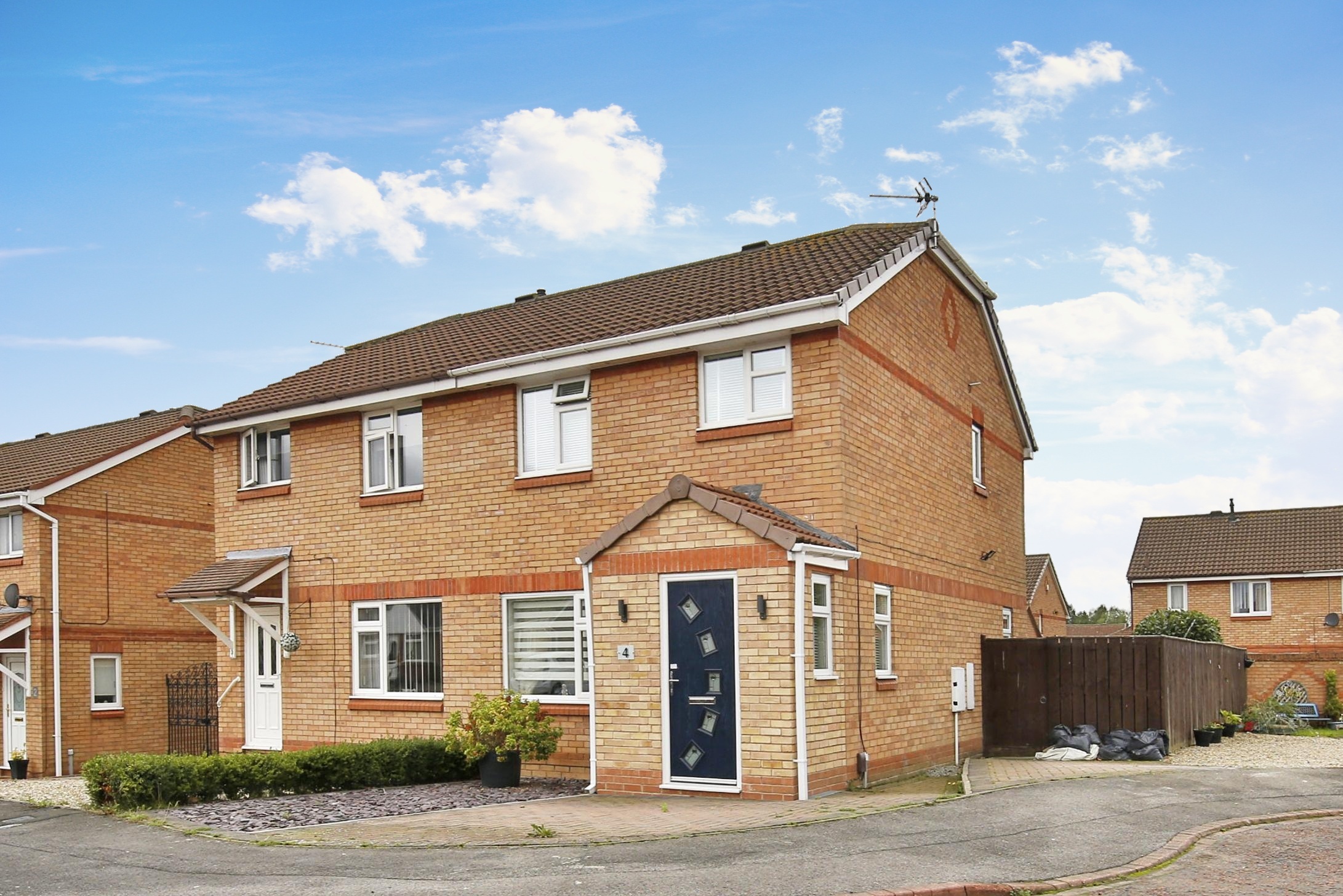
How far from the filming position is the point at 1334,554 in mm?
40250

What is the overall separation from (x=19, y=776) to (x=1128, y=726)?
64.7 ft

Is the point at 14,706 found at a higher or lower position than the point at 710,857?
lower

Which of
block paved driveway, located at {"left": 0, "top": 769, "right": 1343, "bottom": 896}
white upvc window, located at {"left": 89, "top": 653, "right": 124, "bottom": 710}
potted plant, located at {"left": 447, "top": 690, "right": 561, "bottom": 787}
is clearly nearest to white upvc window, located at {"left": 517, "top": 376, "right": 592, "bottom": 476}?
potted plant, located at {"left": 447, "top": 690, "right": 561, "bottom": 787}

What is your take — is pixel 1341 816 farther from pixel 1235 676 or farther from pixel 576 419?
pixel 1235 676

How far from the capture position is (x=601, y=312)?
1867 centimetres

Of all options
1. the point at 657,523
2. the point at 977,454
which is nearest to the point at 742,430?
the point at 657,523

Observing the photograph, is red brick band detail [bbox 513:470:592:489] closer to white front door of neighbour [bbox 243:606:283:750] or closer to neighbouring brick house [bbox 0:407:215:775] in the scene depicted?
white front door of neighbour [bbox 243:606:283:750]

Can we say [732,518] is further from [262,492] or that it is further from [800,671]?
[262,492]

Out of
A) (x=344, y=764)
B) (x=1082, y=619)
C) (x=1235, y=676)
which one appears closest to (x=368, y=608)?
(x=344, y=764)

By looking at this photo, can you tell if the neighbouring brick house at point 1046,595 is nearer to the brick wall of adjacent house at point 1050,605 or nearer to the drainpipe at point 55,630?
the brick wall of adjacent house at point 1050,605

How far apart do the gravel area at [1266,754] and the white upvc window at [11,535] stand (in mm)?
21006

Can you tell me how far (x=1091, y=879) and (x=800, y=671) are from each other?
4206 mm

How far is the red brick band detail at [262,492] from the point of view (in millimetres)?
19969

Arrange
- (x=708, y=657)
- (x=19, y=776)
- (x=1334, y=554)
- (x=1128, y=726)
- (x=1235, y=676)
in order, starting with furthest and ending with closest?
(x=1334, y=554)
(x=1235, y=676)
(x=19, y=776)
(x=1128, y=726)
(x=708, y=657)
